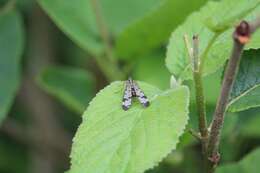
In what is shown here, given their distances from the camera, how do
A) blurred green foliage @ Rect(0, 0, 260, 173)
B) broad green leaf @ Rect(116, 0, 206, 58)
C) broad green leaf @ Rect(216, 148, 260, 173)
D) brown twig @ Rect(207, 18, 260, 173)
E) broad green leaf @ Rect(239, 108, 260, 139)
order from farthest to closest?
broad green leaf @ Rect(239, 108, 260, 139) → broad green leaf @ Rect(116, 0, 206, 58) → broad green leaf @ Rect(216, 148, 260, 173) → blurred green foliage @ Rect(0, 0, 260, 173) → brown twig @ Rect(207, 18, 260, 173)

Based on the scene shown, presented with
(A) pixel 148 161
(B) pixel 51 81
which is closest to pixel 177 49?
(A) pixel 148 161

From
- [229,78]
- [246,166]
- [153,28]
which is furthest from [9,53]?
[229,78]

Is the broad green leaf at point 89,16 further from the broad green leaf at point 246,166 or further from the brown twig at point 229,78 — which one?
the brown twig at point 229,78

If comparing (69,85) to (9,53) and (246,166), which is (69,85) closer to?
(9,53)

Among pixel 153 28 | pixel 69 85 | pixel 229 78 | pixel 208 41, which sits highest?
pixel 69 85

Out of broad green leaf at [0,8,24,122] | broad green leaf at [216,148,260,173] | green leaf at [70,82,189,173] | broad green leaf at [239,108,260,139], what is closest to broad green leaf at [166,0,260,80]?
green leaf at [70,82,189,173]

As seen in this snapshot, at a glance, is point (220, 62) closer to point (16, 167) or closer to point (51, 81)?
point (51, 81)

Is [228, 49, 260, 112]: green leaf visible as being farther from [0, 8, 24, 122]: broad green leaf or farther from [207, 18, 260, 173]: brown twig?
[0, 8, 24, 122]: broad green leaf
